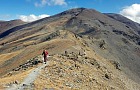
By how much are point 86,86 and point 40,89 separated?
12.9 metres

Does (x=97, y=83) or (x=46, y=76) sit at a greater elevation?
(x=46, y=76)

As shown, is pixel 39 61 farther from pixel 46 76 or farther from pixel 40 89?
pixel 40 89

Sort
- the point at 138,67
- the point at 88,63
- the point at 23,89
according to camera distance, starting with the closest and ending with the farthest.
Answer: the point at 23,89 < the point at 88,63 < the point at 138,67

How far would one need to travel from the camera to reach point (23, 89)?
116ft

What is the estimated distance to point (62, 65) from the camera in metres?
53.1

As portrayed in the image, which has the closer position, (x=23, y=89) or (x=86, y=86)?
(x=23, y=89)

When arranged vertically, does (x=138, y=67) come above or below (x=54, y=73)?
below

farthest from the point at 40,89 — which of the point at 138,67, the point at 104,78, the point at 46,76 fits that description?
the point at 138,67

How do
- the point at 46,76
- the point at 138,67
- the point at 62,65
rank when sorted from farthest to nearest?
the point at 138,67 → the point at 62,65 → the point at 46,76

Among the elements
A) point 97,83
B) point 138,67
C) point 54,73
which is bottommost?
point 138,67

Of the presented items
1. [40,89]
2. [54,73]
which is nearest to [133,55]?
[54,73]

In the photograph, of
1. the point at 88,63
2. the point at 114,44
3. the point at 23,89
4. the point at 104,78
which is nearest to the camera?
the point at 23,89

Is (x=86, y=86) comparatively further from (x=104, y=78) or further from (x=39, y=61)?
(x=104, y=78)

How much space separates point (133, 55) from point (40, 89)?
405 ft
